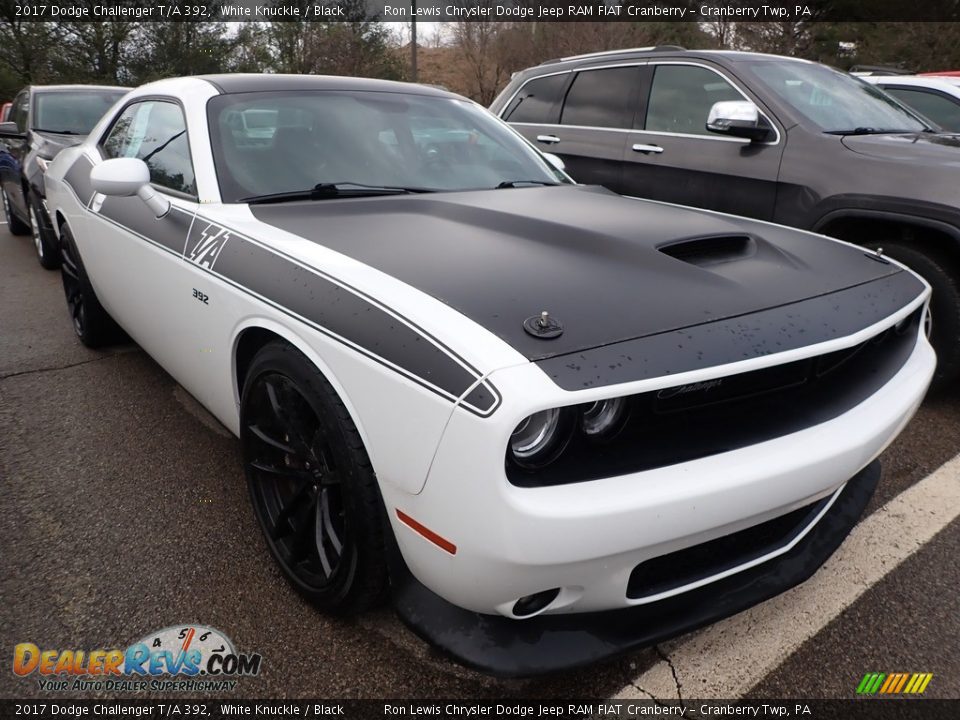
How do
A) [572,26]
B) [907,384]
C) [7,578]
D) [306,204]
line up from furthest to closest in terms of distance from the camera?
[572,26], [306,204], [7,578], [907,384]

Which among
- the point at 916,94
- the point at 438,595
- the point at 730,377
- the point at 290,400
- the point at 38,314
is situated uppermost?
the point at 916,94

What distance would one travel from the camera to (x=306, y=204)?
7.30 feet

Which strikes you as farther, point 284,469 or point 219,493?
point 219,493

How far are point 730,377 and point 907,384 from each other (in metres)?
0.74

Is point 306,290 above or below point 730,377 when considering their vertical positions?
above

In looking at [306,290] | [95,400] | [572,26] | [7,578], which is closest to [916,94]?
[306,290]

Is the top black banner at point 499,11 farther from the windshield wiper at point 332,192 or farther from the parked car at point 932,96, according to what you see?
the windshield wiper at point 332,192

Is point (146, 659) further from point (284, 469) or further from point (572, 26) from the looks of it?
point (572, 26)

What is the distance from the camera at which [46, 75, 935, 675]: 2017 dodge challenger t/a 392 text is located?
1288 mm

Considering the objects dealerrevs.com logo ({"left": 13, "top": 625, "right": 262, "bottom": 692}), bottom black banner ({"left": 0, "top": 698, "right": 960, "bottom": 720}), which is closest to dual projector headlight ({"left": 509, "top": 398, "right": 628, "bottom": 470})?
bottom black banner ({"left": 0, "top": 698, "right": 960, "bottom": 720})

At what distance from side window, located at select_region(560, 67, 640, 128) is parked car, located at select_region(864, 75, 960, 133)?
2330 millimetres

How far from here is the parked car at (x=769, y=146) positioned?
3123 mm

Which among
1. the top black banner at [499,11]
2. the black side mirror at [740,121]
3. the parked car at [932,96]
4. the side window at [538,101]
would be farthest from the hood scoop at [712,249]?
the top black banner at [499,11]

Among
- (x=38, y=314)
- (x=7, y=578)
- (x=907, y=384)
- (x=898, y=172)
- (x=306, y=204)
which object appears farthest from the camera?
(x=38, y=314)
